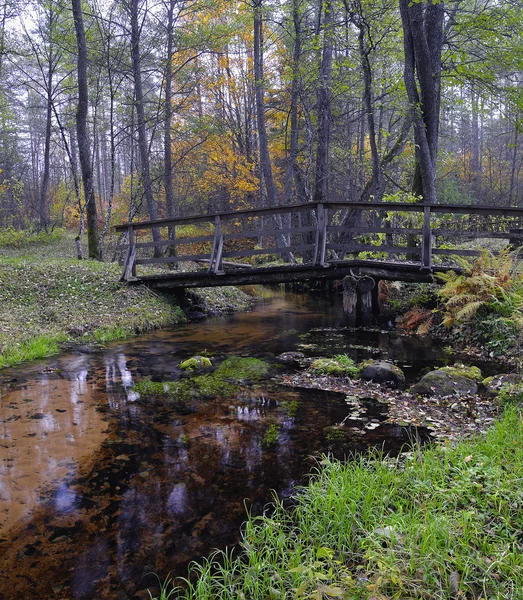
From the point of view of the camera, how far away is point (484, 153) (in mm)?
36156

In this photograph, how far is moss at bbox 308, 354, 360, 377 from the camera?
24.0ft

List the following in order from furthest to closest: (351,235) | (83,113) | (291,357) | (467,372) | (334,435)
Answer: (351,235) < (83,113) < (291,357) < (467,372) < (334,435)

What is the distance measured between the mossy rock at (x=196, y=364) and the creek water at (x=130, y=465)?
0.30 metres

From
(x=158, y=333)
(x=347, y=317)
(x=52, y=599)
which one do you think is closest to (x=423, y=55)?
(x=347, y=317)

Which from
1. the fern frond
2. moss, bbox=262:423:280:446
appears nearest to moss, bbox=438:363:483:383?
the fern frond

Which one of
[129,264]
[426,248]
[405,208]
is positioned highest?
[405,208]

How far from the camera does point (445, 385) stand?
6.19 m

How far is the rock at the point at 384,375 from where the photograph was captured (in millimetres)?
6867

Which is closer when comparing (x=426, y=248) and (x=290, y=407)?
(x=290, y=407)

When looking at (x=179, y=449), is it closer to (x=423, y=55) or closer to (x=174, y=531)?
(x=174, y=531)

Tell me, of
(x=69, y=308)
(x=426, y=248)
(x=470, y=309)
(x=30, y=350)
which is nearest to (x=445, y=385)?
(x=470, y=309)

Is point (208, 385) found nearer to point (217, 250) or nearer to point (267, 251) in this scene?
point (267, 251)

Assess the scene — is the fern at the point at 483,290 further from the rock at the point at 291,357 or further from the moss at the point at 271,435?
the moss at the point at 271,435

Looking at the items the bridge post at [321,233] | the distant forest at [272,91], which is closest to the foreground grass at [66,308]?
the distant forest at [272,91]
